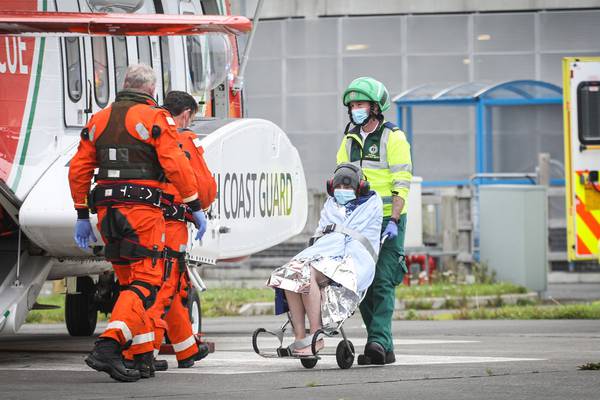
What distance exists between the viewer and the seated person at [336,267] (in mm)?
9922

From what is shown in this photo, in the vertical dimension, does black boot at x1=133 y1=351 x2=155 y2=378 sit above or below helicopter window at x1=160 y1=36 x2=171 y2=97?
below

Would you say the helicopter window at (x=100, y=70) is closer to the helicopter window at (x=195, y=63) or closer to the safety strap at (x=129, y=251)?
the helicopter window at (x=195, y=63)

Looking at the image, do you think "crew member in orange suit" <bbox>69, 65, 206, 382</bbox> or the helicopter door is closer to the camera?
"crew member in orange suit" <bbox>69, 65, 206, 382</bbox>

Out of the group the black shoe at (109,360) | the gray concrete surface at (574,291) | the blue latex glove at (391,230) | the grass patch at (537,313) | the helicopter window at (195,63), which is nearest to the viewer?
the black shoe at (109,360)

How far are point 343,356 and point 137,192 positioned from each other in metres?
1.70

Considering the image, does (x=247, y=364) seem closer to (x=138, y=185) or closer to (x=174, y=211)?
(x=174, y=211)

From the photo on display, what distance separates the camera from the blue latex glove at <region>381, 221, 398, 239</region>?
10.2 meters

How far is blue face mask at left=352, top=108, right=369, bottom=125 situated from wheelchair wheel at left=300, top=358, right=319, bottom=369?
168 centimetres

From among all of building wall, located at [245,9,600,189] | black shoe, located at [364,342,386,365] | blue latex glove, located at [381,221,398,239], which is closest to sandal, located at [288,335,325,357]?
black shoe, located at [364,342,386,365]

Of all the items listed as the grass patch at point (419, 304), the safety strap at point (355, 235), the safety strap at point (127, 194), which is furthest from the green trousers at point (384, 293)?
the grass patch at point (419, 304)

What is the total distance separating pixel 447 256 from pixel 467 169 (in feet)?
23.4

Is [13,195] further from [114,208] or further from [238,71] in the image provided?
[238,71]

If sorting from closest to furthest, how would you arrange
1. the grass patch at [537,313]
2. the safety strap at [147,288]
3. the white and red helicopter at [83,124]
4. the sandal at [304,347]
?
the safety strap at [147,288]
the sandal at [304,347]
the white and red helicopter at [83,124]
the grass patch at [537,313]

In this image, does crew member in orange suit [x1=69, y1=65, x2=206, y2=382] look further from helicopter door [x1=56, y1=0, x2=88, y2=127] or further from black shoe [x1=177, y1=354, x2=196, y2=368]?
helicopter door [x1=56, y1=0, x2=88, y2=127]
